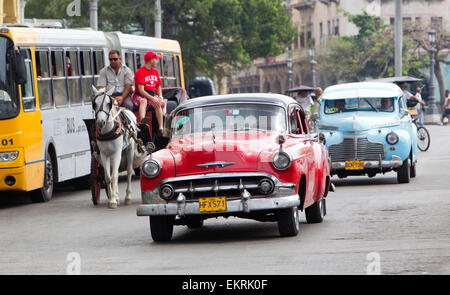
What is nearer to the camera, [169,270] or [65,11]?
[169,270]

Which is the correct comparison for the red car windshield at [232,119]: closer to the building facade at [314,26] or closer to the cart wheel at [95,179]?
the cart wheel at [95,179]

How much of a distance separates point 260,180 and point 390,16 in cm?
8582

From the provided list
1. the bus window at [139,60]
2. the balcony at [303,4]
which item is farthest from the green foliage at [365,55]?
the bus window at [139,60]

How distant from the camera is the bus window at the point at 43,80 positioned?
22.0m

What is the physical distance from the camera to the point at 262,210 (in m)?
13.4

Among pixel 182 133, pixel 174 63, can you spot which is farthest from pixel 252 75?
pixel 182 133

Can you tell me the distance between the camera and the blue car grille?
22.5 meters

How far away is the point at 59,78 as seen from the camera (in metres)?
23.2

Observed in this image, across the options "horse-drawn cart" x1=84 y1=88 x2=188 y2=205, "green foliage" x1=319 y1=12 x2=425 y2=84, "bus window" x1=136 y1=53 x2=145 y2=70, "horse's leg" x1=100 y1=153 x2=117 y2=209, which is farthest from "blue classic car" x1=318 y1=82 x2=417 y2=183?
"green foliage" x1=319 y1=12 x2=425 y2=84

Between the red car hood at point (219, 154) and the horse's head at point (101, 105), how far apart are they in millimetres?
4900

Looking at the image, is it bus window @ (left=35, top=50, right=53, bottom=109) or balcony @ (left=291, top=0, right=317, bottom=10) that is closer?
bus window @ (left=35, top=50, right=53, bottom=109)

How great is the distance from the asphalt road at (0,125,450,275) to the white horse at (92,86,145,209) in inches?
16.2

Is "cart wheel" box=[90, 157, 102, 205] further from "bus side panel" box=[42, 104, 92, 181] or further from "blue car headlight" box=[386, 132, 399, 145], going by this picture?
"blue car headlight" box=[386, 132, 399, 145]
